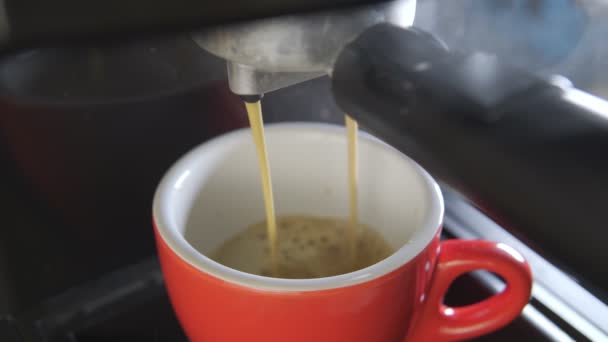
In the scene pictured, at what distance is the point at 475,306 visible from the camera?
0.29m

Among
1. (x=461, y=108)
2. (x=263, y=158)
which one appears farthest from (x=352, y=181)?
(x=461, y=108)

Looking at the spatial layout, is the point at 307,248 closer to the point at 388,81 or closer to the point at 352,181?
the point at 352,181

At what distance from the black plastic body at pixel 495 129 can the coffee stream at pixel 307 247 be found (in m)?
0.14

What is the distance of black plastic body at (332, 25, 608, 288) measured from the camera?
13 cm

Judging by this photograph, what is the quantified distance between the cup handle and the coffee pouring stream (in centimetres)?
12

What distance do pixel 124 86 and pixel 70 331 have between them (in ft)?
0.43

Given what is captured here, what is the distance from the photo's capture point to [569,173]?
0.45 ft

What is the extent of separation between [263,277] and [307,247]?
4.0 inches

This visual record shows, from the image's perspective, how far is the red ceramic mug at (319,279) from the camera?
240mm

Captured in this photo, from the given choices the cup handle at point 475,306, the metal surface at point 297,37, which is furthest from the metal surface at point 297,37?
the cup handle at point 475,306

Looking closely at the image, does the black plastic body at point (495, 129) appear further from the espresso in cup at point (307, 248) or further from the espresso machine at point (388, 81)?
the espresso in cup at point (307, 248)

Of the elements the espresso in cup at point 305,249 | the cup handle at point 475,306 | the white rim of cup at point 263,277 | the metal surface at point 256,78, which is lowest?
the espresso in cup at point 305,249

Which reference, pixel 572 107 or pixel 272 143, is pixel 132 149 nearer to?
pixel 272 143

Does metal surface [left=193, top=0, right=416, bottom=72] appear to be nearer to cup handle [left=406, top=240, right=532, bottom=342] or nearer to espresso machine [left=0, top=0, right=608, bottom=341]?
espresso machine [left=0, top=0, right=608, bottom=341]
